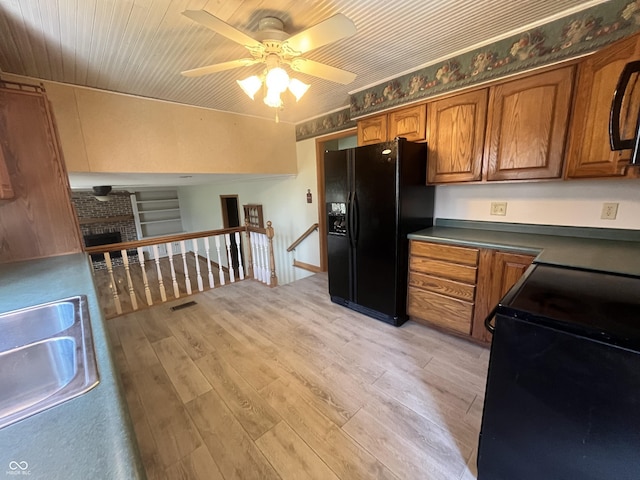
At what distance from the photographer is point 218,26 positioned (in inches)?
48.4

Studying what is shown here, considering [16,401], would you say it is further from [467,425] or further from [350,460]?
[467,425]

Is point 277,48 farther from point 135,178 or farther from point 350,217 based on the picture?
point 135,178

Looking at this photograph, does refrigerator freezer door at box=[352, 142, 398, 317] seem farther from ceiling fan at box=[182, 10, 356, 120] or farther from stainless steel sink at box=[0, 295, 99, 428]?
stainless steel sink at box=[0, 295, 99, 428]

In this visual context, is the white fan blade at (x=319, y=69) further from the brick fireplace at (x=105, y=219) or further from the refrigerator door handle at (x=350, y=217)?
the brick fireplace at (x=105, y=219)

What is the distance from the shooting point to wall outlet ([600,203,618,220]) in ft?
5.80

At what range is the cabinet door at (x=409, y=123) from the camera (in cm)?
233

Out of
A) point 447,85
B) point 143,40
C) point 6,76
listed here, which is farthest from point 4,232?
point 447,85

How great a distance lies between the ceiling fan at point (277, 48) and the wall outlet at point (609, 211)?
1983 millimetres

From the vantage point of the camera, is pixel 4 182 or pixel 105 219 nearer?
pixel 4 182

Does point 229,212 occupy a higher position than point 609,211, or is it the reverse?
point 609,211

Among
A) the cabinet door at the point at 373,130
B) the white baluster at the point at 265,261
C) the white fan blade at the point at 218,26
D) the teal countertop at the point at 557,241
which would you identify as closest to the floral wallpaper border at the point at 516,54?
the cabinet door at the point at 373,130

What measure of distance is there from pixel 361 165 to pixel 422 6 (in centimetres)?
111

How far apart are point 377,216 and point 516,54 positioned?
1.54 meters

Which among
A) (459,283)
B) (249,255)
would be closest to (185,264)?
(249,255)
